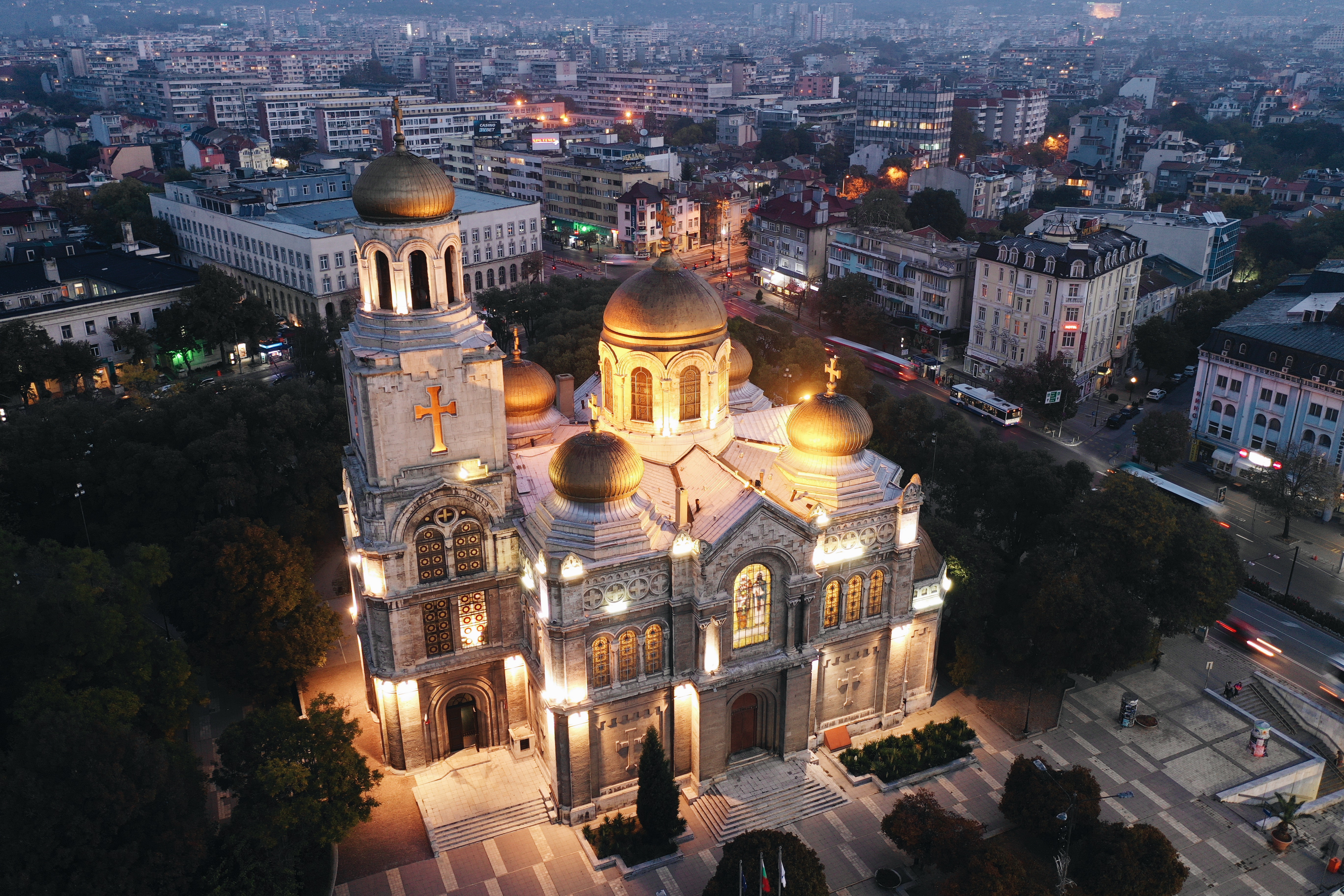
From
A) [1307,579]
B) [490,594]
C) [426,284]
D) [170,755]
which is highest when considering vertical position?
[426,284]

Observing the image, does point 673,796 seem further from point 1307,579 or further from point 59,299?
point 59,299

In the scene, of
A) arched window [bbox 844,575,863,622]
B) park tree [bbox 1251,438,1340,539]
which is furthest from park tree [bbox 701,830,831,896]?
park tree [bbox 1251,438,1340,539]

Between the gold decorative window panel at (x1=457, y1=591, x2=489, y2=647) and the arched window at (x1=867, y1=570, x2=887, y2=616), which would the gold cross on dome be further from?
the gold decorative window panel at (x1=457, y1=591, x2=489, y2=647)

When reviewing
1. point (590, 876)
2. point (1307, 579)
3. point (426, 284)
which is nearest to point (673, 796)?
point (590, 876)

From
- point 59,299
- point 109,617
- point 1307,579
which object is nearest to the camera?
point 109,617

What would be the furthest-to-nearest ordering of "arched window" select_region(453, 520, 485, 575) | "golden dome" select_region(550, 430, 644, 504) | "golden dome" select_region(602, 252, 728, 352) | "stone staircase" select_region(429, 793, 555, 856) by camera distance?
1. "golden dome" select_region(602, 252, 728, 352)
2. "arched window" select_region(453, 520, 485, 575)
3. "stone staircase" select_region(429, 793, 555, 856)
4. "golden dome" select_region(550, 430, 644, 504)

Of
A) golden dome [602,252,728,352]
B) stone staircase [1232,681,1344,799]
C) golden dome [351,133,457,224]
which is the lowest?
stone staircase [1232,681,1344,799]

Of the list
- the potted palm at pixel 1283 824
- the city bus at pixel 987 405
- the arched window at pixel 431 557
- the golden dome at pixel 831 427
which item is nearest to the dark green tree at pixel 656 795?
A: the arched window at pixel 431 557
